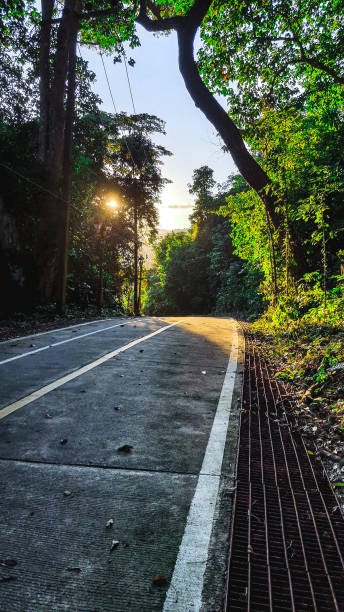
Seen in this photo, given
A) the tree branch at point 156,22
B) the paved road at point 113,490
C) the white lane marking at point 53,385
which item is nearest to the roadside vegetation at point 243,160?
the tree branch at point 156,22

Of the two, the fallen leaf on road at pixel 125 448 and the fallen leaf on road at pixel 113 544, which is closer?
the fallen leaf on road at pixel 113 544

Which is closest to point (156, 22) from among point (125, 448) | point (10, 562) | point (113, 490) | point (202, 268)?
point (125, 448)

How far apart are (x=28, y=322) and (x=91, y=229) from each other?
38.1 feet

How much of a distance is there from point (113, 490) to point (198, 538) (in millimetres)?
699

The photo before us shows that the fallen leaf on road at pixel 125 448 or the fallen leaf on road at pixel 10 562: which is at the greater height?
the fallen leaf on road at pixel 125 448

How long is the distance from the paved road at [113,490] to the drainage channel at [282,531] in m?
0.11

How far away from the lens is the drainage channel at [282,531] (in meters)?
1.75

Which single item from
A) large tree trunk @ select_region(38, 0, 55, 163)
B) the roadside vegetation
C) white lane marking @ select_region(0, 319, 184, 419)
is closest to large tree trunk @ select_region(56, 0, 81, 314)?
the roadside vegetation

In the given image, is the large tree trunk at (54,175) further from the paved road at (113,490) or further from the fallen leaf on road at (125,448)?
the fallen leaf on road at (125,448)

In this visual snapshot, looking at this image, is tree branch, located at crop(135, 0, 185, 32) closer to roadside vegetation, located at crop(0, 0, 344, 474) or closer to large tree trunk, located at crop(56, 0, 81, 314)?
roadside vegetation, located at crop(0, 0, 344, 474)

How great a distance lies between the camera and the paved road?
172 centimetres

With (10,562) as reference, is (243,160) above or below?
above

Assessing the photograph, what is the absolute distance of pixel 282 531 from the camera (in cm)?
223

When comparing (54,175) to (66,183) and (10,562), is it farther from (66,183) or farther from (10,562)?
(10,562)
